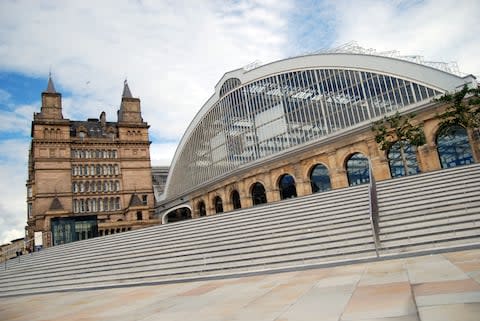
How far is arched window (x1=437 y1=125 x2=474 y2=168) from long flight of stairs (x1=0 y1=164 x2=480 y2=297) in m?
12.0

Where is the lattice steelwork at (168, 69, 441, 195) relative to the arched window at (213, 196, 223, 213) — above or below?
above

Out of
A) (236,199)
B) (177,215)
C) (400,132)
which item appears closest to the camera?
(400,132)

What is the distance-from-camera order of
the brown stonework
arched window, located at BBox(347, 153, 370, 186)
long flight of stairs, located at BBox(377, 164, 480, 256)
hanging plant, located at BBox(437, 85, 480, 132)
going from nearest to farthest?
long flight of stairs, located at BBox(377, 164, 480, 256), hanging plant, located at BBox(437, 85, 480, 132), the brown stonework, arched window, located at BBox(347, 153, 370, 186)

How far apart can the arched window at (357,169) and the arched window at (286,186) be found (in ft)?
20.5

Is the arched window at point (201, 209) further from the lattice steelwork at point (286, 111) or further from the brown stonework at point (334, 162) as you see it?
the brown stonework at point (334, 162)

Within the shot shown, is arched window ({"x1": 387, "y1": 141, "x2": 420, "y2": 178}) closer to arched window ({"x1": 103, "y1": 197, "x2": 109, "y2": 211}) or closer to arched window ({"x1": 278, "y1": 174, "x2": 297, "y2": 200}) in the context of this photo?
arched window ({"x1": 278, "y1": 174, "x2": 297, "y2": 200})

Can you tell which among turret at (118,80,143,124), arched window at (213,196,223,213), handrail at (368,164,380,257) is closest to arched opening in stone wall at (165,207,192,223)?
arched window at (213,196,223,213)

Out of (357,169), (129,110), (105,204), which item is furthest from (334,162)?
(129,110)

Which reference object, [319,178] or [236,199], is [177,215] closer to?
[236,199]

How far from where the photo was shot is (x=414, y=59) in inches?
1214

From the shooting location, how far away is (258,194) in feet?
138

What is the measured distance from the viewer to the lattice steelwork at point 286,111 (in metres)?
31.3

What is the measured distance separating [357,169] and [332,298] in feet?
97.8

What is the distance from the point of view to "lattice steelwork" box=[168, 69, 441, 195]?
31312mm
